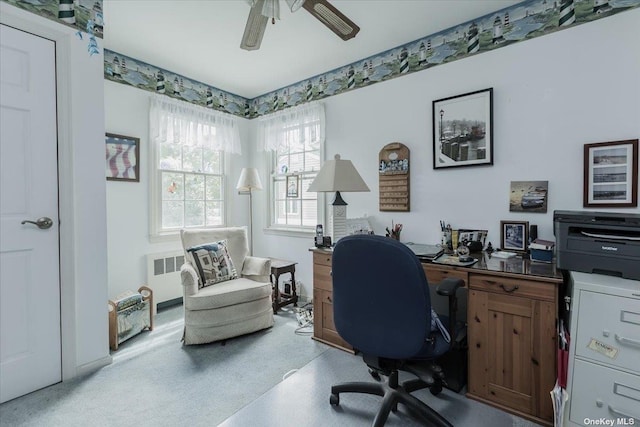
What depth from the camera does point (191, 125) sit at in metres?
3.42

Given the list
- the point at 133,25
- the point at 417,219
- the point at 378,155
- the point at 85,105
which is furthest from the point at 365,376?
the point at 133,25

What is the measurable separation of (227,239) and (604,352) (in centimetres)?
284

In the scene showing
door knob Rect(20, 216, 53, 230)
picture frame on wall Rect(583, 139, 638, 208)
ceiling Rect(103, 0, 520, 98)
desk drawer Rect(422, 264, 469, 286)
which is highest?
ceiling Rect(103, 0, 520, 98)

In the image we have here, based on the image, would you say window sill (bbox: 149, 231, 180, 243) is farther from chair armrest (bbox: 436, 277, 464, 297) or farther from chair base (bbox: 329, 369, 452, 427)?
chair armrest (bbox: 436, 277, 464, 297)

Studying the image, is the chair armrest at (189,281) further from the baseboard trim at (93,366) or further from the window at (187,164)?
the window at (187,164)

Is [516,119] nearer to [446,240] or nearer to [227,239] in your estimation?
[446,240]

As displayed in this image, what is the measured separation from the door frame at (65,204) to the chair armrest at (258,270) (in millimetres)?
1345

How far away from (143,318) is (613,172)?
3.64 metres

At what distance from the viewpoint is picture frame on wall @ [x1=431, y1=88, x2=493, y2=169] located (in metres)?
2.26

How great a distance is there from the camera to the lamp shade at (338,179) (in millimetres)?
2309

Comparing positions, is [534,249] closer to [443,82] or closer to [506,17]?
[443,82]

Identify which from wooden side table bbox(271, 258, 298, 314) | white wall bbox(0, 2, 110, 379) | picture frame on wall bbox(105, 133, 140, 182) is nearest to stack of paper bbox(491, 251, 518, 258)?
wooden side table bbox(271, 258, 298, 314)

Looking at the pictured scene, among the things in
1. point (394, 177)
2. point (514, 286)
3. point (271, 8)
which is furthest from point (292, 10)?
point (514, 286)

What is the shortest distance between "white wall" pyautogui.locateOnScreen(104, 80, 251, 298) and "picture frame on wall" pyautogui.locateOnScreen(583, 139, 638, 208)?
3.71m
